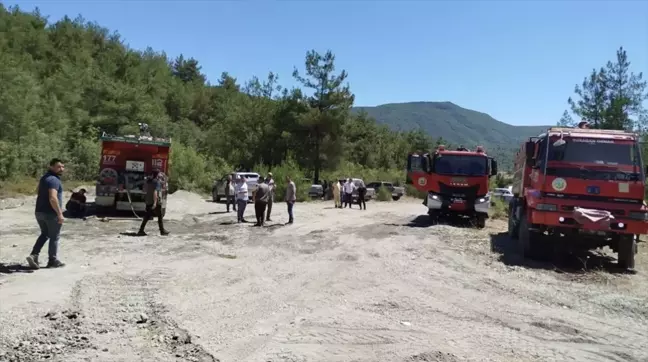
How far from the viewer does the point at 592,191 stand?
12172mm

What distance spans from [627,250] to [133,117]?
47848 mm

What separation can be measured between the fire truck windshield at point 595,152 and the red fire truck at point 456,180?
7683 millimetres

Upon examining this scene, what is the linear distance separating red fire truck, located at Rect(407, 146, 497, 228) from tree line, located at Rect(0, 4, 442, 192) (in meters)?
19.0

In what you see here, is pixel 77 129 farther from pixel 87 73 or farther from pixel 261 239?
pixel 261 239

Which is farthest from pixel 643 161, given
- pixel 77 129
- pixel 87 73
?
pixel 87 73

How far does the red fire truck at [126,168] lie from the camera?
21.0 m

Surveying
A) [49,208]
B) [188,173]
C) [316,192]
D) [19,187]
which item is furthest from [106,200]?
[316,192]

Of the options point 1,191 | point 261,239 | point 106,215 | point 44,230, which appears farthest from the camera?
point 1,191

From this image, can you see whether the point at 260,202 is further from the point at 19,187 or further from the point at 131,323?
the point at 19,187

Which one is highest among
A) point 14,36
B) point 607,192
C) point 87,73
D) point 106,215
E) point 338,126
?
point 14,36

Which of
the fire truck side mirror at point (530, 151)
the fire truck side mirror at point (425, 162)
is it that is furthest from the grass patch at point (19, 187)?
the fire truck side mirror at point (530, 151)

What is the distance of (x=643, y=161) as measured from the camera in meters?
12.5

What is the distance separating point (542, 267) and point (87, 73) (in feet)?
180

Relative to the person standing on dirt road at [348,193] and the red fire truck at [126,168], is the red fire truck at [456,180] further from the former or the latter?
the person standing on dirt road at [348,193]
